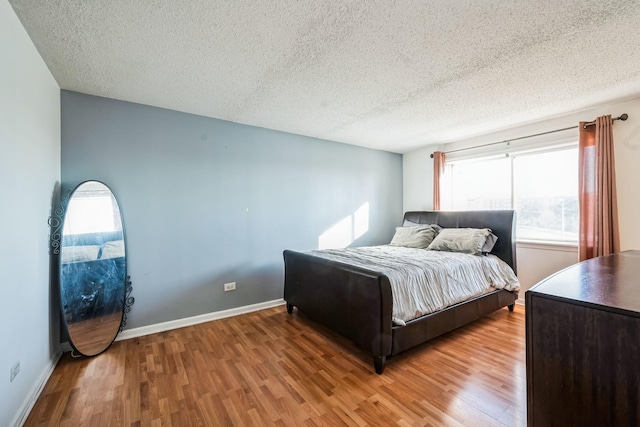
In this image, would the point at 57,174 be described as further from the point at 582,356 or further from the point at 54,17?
the point at 582,356

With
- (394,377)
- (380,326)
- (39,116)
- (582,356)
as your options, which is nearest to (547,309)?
(582,356)

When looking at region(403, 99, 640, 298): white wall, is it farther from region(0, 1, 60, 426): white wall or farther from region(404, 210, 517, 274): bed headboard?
region(0, 1, 60, 426): white wall

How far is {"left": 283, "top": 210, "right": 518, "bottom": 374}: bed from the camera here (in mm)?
2047

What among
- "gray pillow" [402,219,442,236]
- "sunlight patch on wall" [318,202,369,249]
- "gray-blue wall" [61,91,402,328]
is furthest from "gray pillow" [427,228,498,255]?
"gray-blue wall" [61,91,402,328]

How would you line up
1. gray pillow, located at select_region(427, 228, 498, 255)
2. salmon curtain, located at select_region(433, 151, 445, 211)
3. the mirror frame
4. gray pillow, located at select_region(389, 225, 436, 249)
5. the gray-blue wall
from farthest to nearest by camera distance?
salmon curtain, located at select_region(433, 151, 445, 211) → gray pillow, located at select_region(389, 225, 436, 249) → gray pillow, located at select_region(427, 228, 498, 255) → the gray-blue wall → the mirror frame

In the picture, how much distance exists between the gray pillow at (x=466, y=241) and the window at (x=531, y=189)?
0.72 meters

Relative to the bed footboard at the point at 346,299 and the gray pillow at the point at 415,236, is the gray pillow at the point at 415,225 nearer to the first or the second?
the gray pillow at the point at 415,236

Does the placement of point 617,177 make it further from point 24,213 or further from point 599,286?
point 24,213

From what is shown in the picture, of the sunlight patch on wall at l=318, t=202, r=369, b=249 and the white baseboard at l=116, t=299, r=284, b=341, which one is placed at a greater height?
the sunlight patch on wall at l=318, t=202, r=369, b=249

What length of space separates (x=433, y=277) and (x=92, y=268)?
3130 mm

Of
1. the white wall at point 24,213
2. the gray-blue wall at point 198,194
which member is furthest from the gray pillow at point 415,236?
the white wall at point 24,213

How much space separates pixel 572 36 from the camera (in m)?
1.72

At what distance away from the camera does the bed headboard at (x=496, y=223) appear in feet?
10.8

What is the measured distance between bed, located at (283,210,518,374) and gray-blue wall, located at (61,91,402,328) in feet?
2.03
